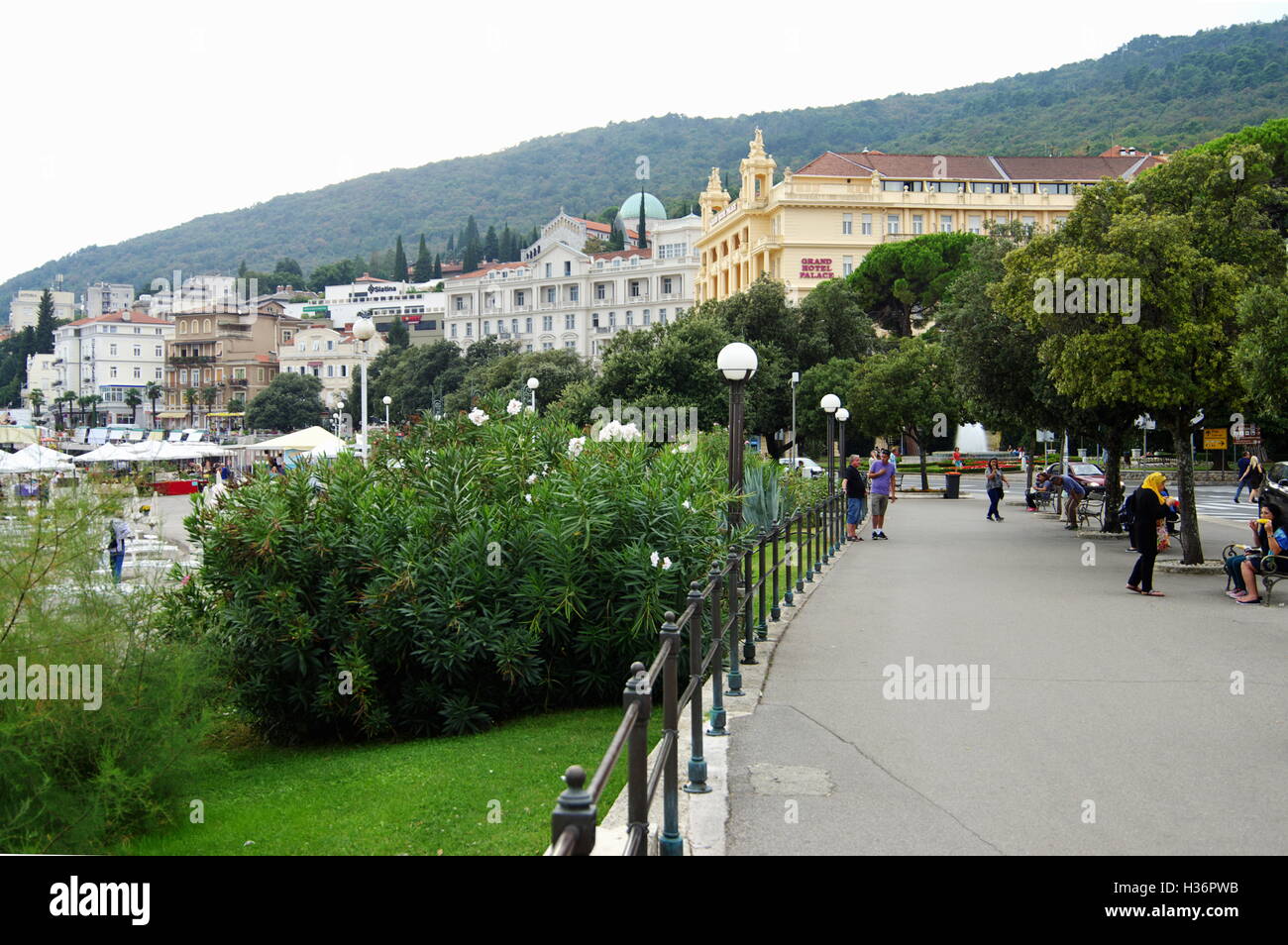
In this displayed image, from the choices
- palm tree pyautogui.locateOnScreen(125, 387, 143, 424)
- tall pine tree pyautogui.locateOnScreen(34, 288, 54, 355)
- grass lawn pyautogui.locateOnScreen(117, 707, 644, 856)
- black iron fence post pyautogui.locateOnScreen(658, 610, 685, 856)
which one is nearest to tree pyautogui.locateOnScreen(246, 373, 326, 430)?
palm tree pyautogui.locateOnScreen(125, 387, 143, 424)

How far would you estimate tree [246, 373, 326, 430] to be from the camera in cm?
10862

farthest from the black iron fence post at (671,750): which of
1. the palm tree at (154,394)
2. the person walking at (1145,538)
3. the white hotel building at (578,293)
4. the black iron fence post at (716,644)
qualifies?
the palm tree at (154,394)

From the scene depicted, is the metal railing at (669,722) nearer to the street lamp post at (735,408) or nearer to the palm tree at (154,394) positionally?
the street lamp post at (735,408)

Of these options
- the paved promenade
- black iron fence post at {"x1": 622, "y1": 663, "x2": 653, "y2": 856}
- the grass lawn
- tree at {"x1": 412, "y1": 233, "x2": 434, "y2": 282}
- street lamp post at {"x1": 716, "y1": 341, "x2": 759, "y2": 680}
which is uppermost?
tree at {"x1": 412, "y1": 233, "x2": 434, "y2": 282}

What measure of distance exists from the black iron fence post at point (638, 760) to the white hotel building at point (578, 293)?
10037cm

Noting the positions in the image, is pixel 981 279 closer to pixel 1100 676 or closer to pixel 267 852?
pixel 1100 676

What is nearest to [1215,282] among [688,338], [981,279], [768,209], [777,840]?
[981,279]

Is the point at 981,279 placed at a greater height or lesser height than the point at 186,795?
greater

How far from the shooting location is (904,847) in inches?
196

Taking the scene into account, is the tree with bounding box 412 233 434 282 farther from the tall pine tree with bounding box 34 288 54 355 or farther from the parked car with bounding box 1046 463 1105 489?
the parked car with bounding box 1046 463 1105 489

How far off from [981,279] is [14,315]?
204m

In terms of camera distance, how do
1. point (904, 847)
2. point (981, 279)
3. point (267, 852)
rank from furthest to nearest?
point (981, 279) < point (267, 852) < point (904, 847)

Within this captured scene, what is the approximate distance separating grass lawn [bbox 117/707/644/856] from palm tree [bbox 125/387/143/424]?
447 ft

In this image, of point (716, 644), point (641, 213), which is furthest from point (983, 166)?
point (716, 644)
